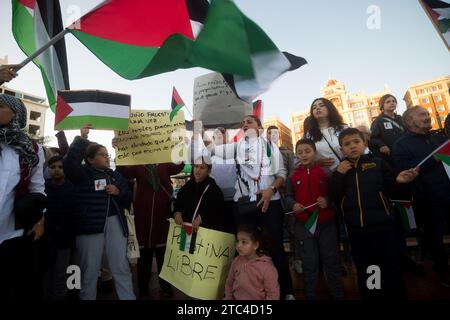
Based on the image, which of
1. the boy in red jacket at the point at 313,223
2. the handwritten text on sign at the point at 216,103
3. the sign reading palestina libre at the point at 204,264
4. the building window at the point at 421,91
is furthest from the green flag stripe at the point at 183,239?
the building window at the point at 421,91

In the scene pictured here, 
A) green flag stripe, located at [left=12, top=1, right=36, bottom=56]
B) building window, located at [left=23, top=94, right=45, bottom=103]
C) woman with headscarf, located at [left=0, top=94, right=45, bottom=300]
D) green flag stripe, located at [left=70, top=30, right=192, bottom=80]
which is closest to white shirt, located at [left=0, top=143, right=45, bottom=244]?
woman with headscarf, located at [left=0, top=94, right=45, bottom=300]

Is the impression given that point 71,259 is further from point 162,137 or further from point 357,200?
point 357,200

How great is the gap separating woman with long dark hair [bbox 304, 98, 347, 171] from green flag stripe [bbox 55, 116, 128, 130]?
2.12 meters

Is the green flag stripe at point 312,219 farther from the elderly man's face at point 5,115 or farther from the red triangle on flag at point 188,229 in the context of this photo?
the elderly man's face at point 5,115

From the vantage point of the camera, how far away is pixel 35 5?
106 inches

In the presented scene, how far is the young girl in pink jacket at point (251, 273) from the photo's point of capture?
200 centimetres

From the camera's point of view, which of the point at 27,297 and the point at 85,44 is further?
the point at 85,44

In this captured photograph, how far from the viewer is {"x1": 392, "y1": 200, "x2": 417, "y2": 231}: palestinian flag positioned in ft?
9.80

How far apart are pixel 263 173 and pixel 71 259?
2.42 metres

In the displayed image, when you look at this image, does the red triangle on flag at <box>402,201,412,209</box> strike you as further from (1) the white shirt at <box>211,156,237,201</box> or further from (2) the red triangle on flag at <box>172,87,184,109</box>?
(2) the red triangle on flag at <box>172,87,184,109</box>

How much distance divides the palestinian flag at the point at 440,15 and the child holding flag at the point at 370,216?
1.16 meters

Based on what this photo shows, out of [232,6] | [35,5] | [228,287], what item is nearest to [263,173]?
[228,287]

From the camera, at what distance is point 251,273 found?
2066mm

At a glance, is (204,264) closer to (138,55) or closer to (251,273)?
(251,273)
